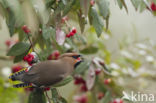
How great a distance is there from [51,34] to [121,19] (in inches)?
65.8

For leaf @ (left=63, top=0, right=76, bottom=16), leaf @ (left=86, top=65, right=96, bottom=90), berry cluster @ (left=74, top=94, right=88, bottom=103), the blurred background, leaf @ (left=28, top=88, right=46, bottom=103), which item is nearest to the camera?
→ leaf @ (left=63, top=0, right=76, bottom=16)

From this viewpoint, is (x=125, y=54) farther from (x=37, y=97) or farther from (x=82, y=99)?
(x=37, y=97)

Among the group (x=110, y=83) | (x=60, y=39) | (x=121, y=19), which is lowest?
(x=110, y=83)

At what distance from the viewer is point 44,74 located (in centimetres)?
67

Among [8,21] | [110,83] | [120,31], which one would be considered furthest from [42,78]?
[120,31]

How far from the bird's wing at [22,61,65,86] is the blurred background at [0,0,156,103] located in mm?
455

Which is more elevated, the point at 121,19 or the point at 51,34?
the point at 51,34

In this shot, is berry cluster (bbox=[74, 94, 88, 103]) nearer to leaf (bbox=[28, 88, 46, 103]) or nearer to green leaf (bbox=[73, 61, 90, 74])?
green leaf (bbox=[73, 61, 90, 74])

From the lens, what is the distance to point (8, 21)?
23.8 inches

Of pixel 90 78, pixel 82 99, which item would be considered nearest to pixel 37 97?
pixel 90 78

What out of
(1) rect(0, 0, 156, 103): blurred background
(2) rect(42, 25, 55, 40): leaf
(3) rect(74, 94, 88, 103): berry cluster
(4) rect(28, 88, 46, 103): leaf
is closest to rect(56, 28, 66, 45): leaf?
(2) rect(42, 25, 55, 40): leaf

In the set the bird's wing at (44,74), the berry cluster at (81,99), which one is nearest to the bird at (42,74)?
the bird's wing at (44,74)

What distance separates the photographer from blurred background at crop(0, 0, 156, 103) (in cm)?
150

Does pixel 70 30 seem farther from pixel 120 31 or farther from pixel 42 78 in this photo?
pixel 120 31
